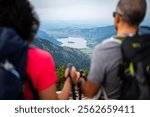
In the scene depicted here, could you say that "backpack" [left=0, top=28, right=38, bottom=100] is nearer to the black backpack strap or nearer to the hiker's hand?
the black backpack strap

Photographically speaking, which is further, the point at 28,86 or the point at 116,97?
the point at 116,97

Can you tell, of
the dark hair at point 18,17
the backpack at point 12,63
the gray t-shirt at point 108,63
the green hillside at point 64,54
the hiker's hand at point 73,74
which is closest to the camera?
the backpack at point 12,63

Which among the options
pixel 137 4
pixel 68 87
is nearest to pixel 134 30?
pixel 137 4

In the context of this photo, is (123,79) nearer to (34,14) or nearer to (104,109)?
(104,109)

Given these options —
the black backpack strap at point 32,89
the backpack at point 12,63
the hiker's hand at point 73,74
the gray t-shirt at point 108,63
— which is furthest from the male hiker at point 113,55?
the backpack at point 12,63

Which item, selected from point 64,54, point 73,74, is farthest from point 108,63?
point 64,54

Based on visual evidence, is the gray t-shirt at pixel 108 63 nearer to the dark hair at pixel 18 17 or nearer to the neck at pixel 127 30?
the neck at pixel 127 30
